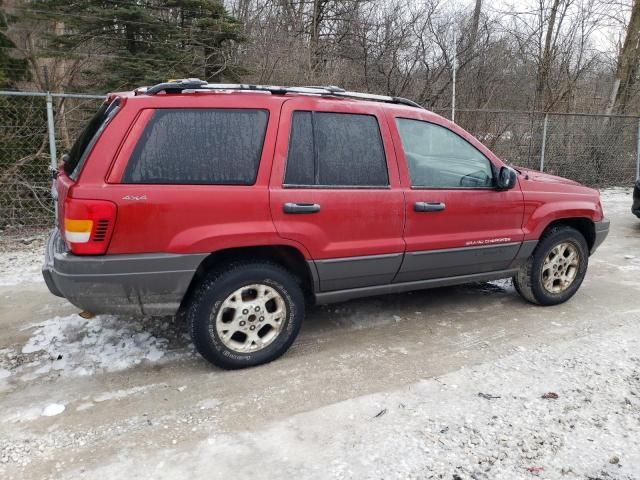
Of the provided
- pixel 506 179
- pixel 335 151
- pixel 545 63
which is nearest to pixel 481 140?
pixel 545 63

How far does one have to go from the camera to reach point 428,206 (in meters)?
3.80

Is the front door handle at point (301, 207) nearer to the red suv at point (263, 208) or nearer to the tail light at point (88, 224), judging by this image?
the red suv at point (263, 208)

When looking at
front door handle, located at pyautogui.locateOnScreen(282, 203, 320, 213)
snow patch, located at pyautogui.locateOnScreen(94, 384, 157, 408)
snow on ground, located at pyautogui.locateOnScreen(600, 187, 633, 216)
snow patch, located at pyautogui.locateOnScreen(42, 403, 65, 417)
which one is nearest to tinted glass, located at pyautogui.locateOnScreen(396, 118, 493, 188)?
Result: front door handle, located at pyautogui.locateOnScreen(282, 203, 320, 213)

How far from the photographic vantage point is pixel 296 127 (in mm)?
3404

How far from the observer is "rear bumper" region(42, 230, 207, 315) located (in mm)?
2941

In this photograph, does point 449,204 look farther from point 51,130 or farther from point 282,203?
point 51,130

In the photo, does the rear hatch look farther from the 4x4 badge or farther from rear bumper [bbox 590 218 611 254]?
rear bumper [bbox 590 218 611 254]

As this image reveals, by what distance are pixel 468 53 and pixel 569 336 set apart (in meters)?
12.0

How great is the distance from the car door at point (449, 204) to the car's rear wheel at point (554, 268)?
35 cm

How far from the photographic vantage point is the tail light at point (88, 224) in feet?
9.39

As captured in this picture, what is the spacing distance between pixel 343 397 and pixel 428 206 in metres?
1.57

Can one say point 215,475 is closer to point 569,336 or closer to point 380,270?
point 380,270

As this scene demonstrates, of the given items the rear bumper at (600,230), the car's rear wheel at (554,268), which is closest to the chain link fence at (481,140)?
the rear bumper at (600,230)

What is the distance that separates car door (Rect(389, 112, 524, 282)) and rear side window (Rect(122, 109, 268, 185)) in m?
1.15
